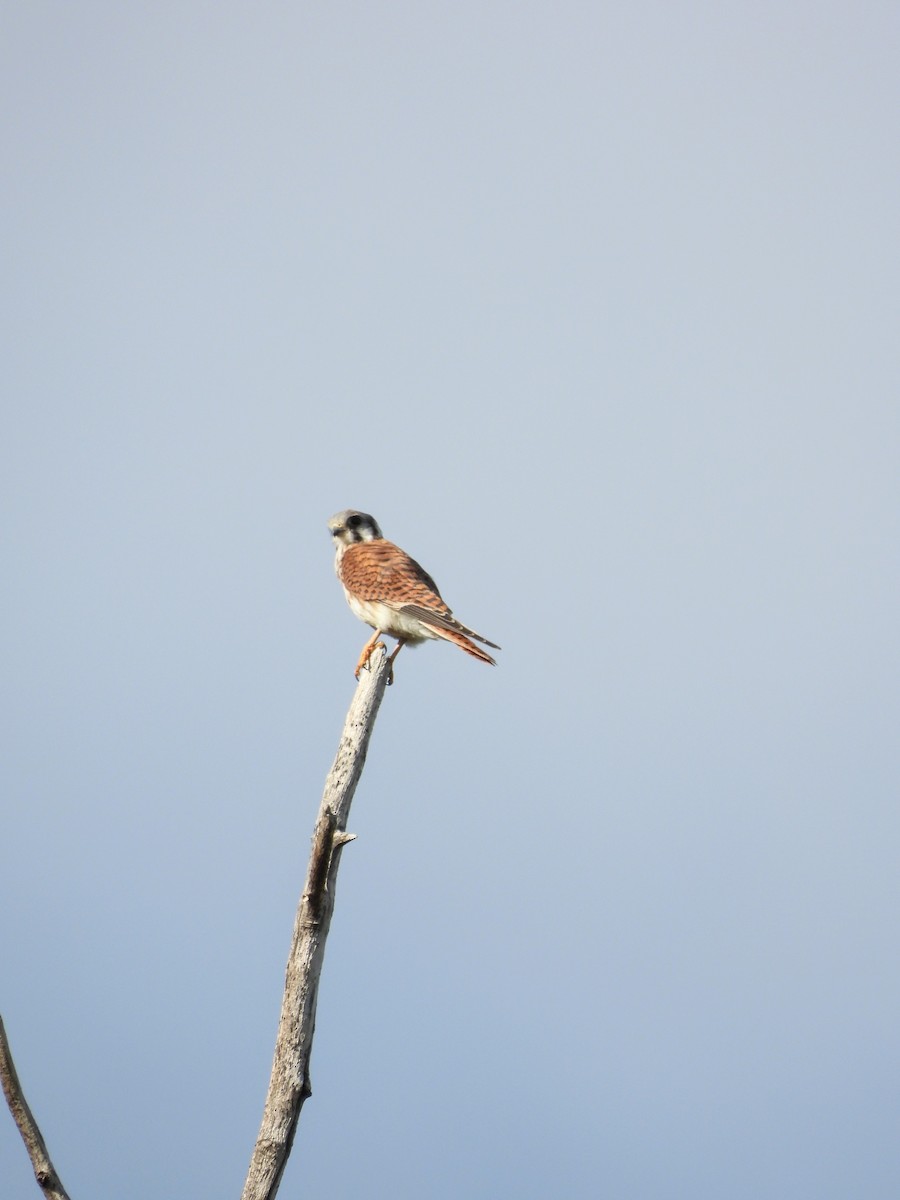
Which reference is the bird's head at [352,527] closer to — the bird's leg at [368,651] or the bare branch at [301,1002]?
the bird's leg at [368,651]

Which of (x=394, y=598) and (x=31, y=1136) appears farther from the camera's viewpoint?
(x=394, y=598)

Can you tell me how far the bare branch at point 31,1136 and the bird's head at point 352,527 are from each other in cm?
490

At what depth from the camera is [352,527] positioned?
944 cm

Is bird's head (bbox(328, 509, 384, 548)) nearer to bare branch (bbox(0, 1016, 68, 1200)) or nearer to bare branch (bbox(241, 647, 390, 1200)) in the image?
bare branch (bbox(241, 647, 390, 1200))

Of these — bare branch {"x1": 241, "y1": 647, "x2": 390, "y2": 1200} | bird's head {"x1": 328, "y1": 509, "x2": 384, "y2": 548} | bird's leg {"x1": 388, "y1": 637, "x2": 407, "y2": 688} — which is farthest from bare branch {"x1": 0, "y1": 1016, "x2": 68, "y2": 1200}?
bird's head {"x1": 328, "y1": 509, "x2": 384, "y2": 548}

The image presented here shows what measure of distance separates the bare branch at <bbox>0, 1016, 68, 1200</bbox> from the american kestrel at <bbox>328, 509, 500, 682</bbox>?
2669 mm

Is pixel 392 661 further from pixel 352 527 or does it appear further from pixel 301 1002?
pixel 352 527

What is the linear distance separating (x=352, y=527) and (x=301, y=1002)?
14.9 feet

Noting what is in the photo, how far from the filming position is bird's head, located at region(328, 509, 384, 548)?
30.9 ft

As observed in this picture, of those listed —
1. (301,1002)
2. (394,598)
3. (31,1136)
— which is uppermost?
(394,598)

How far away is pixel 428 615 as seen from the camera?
776 cm

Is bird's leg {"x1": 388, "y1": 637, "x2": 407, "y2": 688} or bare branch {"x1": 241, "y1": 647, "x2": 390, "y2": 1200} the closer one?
bare branch {"x1": 241, "y1": 647, "x2": 390, "y2": 1200}

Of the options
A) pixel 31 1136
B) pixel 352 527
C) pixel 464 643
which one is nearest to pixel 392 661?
pixel 464 643

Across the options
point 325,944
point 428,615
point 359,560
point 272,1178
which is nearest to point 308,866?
point 325,944
